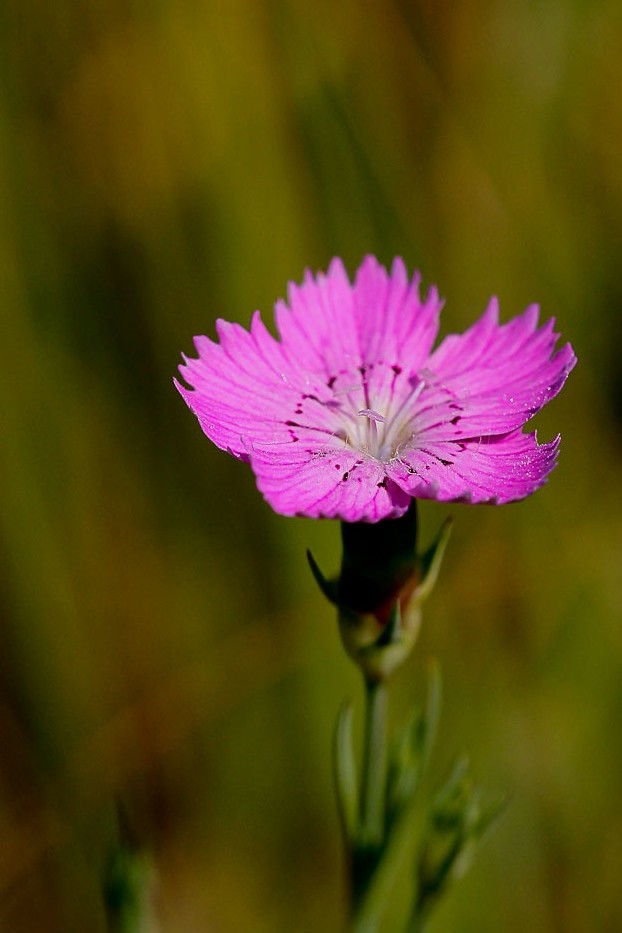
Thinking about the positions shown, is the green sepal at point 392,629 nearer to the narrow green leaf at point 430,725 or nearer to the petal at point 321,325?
the narrow green leaf at point 430,725

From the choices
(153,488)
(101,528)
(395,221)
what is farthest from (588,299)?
(101,528)

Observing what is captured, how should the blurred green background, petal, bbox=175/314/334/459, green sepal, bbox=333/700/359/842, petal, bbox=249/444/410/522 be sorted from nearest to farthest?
petal, bbox=249/444/410/522, petal, bbox=175/314/334/459, green sepal, bbox=333/700/359/842, the blurred green background

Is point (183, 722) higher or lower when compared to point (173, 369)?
lower

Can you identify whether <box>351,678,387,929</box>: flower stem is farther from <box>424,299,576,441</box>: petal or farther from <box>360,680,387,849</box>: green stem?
<box>424,299,576,441</box>: petal

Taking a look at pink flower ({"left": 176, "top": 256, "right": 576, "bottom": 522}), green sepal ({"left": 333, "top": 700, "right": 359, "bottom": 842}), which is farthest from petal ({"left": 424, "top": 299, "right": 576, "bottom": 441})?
green sepal ({"left": 333, "top": 700, "right": 359, "bottom": 842})

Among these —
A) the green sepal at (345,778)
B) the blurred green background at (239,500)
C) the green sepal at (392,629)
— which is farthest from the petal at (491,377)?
the blurred green background at (239,500)

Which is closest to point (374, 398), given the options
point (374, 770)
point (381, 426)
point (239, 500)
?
point (381, 426)

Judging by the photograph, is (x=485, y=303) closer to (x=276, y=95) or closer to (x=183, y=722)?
(x=276, y=95)
